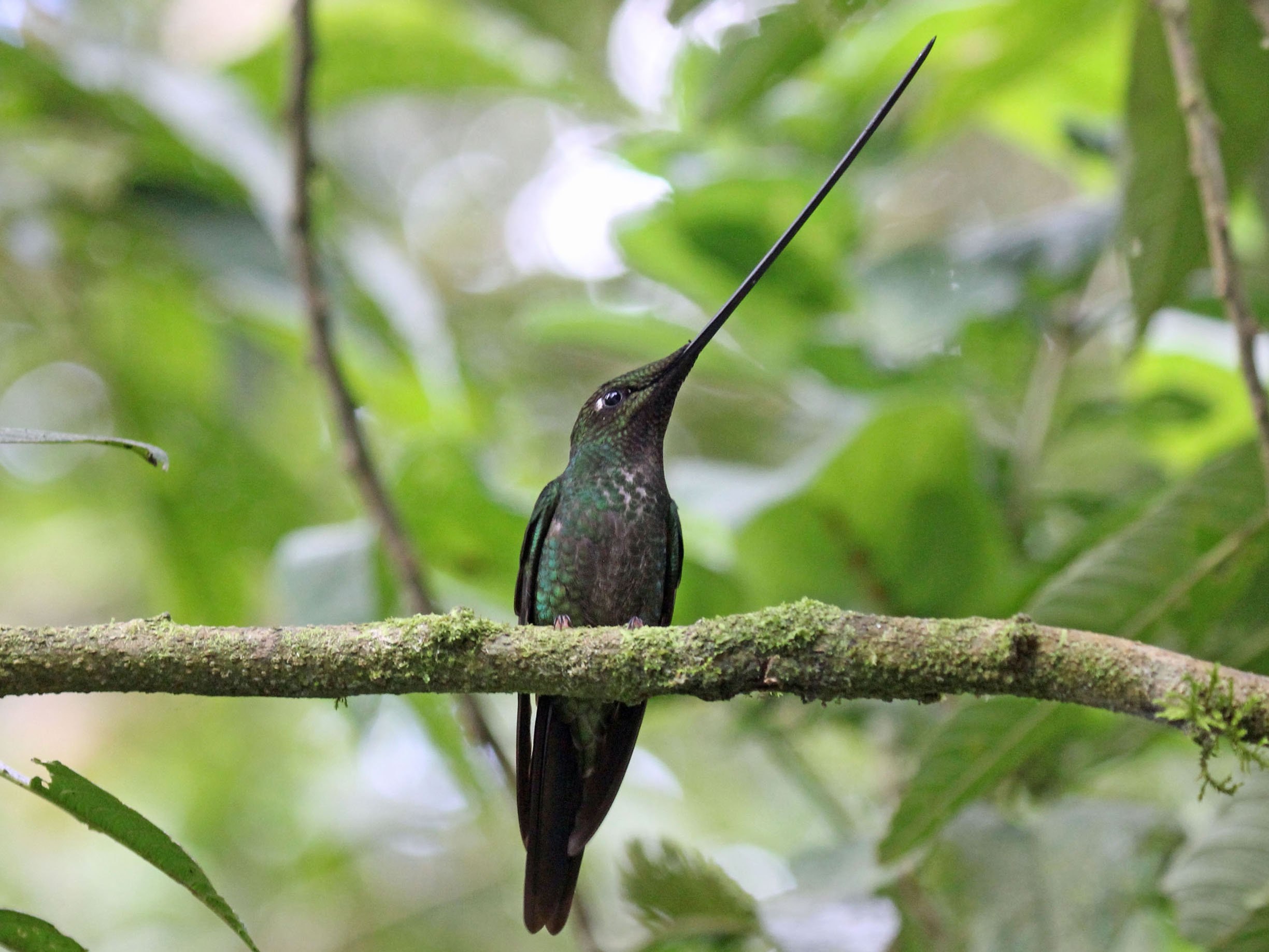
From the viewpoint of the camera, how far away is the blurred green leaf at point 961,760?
8.18ft

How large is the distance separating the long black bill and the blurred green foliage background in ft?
1.43

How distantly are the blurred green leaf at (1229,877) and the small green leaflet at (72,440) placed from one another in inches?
85.1

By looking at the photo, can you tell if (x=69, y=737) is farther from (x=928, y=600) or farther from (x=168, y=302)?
(x=928, y=600)

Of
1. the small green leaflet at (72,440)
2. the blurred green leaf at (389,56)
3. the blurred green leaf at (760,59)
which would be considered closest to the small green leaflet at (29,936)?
the small green leaflet at (72,440)

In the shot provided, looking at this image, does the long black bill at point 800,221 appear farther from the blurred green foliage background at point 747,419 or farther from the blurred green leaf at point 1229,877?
the blurred green leaf at point 1229,877

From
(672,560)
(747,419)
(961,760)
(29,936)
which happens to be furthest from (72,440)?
(747,419)

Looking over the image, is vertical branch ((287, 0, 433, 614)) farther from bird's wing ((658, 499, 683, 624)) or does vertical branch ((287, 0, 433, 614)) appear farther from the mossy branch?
the mossy branch

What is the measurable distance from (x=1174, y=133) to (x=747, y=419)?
3.47m

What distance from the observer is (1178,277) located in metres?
2.92

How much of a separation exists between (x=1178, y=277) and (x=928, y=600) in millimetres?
1023

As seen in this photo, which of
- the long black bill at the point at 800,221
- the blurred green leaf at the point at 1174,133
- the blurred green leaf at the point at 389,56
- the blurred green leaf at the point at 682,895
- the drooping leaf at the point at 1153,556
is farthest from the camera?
the blurred green leaf at the point at 389,56

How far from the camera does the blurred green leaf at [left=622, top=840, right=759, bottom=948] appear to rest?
8.86 ft

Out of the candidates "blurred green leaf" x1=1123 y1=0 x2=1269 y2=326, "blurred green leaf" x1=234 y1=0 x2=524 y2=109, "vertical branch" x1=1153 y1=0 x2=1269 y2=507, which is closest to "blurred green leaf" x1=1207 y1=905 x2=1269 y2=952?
"vertical branch" x1=1153 y1=0 x2=1269 y2=507

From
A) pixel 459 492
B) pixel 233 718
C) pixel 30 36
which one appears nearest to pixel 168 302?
pixel 30 36
